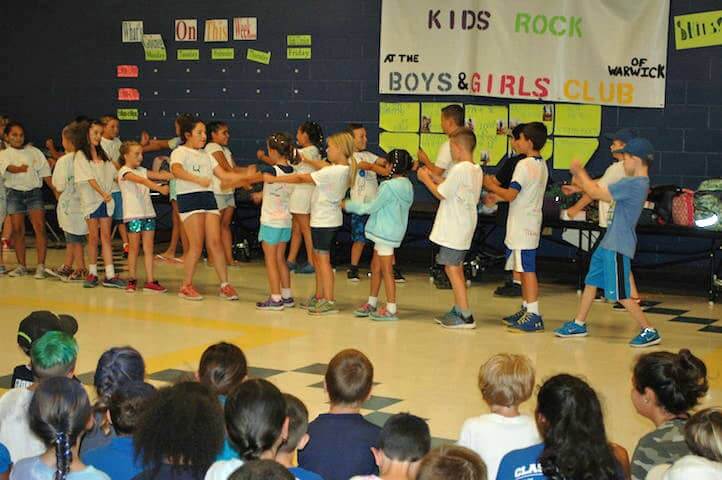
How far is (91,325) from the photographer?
8539 mm

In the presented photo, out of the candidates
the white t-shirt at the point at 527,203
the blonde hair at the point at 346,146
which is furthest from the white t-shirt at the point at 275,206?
the white t-shirt at the point at 527,203

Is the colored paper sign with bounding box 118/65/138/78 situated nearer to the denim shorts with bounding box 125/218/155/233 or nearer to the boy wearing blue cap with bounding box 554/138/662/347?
the denim shorts with bounding box 125/218/155/233

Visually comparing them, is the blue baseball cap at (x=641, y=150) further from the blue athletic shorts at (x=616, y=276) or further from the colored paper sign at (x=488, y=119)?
the colored paper sign at (x=488, y=119)

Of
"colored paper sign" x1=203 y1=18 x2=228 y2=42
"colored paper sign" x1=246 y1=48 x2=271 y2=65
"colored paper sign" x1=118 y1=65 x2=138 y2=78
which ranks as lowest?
"colored paper sign" x1=118 y1=65 x2=138 y2=78

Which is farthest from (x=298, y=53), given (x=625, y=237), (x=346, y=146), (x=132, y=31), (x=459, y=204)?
(x=625, y=237)

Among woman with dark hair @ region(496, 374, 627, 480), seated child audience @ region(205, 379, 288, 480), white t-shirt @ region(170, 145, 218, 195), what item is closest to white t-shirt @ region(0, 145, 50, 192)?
white t-shirt @ region(170, 145, 218, 195)

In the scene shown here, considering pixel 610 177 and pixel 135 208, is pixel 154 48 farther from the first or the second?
pixel 610 177

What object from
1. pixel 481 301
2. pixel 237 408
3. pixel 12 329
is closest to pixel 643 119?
Answer: pixel 481 301

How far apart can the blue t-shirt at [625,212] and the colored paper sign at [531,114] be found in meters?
3.89

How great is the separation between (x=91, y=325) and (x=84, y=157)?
2.40m

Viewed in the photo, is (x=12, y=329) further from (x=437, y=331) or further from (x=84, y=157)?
(x=437, y=331)

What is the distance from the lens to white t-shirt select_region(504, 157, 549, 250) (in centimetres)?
870

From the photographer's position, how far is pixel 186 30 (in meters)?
14.2

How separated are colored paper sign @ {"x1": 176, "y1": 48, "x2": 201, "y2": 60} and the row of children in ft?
33.3
